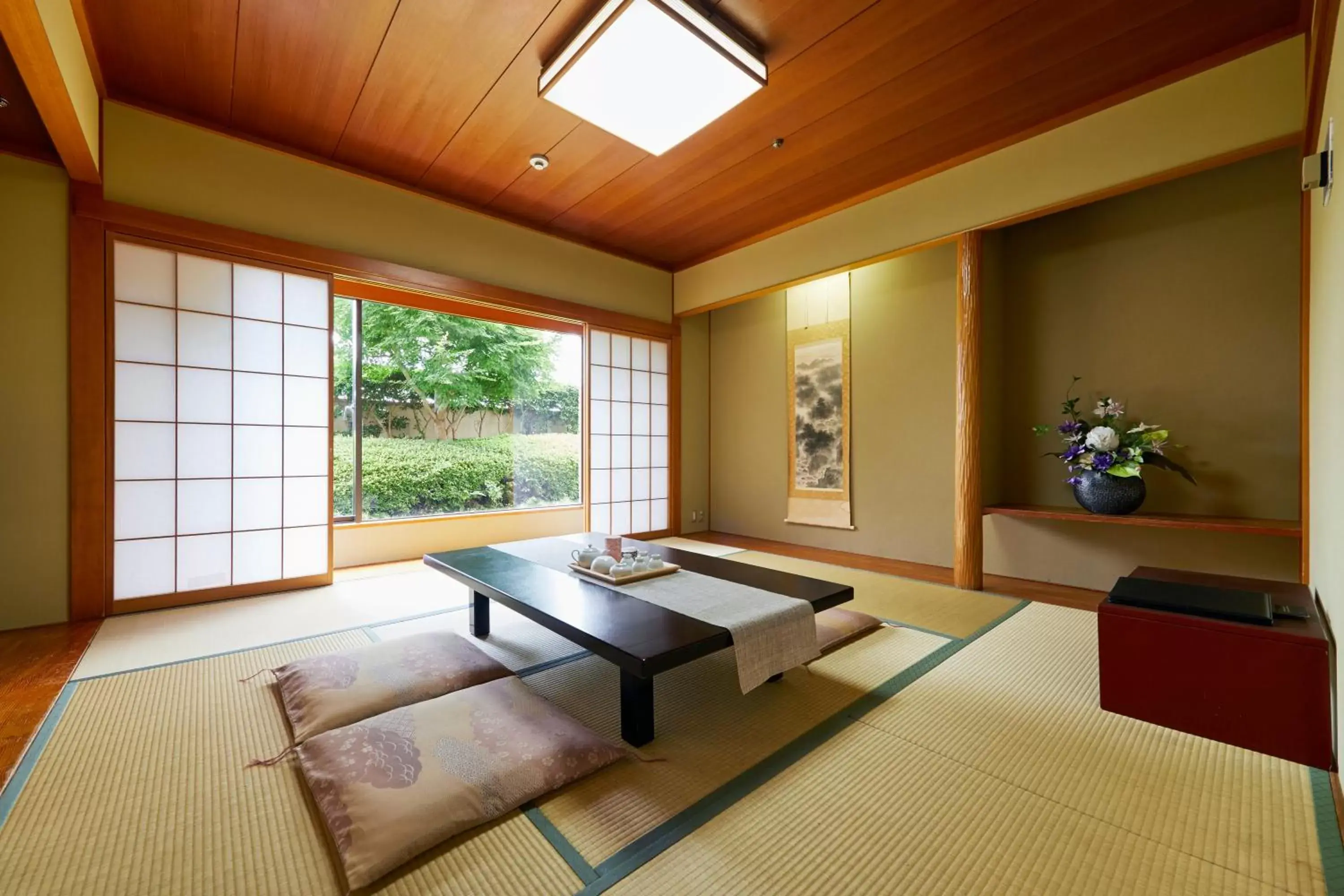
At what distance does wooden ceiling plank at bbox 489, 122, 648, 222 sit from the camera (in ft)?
10.4

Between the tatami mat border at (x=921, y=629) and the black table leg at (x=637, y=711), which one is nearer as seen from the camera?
the black table leg at (x=637, y=711)

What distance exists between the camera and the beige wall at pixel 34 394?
104 inches

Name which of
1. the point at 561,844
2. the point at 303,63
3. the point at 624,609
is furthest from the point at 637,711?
the point at 303,63

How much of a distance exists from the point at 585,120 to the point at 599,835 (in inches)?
124

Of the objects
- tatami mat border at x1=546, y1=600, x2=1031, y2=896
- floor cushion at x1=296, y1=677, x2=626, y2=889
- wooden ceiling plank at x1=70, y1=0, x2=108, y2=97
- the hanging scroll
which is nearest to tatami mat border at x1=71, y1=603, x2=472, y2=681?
floor cushion at x1=296, y1=677, x2=626, y2=889

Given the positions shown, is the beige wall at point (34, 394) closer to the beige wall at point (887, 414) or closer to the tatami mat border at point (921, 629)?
the tatami mat border at point (921, 629)

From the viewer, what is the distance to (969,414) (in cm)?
333

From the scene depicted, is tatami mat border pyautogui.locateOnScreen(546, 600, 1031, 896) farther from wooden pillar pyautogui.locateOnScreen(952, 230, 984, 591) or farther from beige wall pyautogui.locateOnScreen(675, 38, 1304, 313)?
beige wall pyautogui.locateOnScreen(675, 38, 1304, 313)

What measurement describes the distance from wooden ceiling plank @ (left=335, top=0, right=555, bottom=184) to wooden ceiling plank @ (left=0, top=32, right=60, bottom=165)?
122 cm

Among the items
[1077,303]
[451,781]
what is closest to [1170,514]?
[1077,303]

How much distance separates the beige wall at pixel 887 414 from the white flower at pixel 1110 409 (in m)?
0.87

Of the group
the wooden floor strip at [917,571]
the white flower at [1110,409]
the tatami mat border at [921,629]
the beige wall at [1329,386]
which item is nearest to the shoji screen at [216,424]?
the wooden floor strip at [917,571]

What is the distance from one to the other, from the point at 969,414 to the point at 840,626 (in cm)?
164

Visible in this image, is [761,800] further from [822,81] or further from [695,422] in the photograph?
[695,422]
